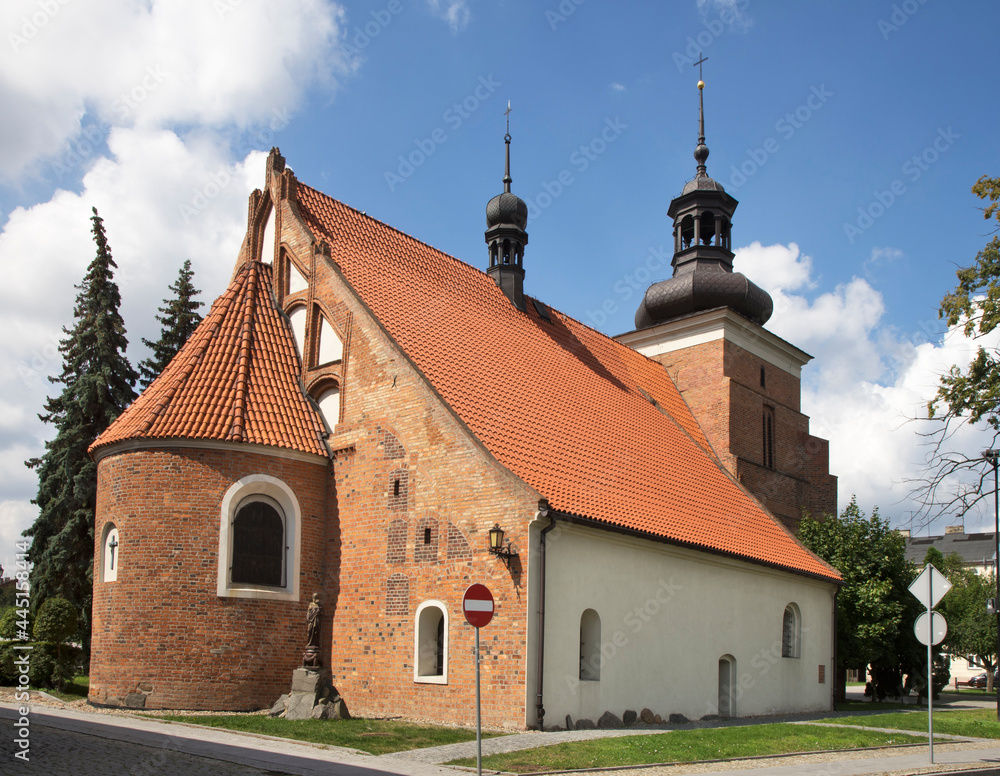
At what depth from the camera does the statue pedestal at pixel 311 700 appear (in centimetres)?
1456

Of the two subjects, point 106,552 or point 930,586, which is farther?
point 106,552

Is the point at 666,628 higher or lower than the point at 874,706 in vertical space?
higher

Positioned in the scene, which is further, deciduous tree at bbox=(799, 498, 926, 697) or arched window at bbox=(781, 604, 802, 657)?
deciduous tree at bbox=(799, 498, 926, 697)

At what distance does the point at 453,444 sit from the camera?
1520 cm

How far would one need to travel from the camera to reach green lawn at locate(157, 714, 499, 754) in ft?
39.1


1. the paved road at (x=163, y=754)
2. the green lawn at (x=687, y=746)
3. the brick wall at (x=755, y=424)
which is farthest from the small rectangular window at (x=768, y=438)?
the paved road at (x=163, y=754)

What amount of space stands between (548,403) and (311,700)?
745cm

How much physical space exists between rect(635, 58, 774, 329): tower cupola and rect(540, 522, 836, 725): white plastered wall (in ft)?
34.3

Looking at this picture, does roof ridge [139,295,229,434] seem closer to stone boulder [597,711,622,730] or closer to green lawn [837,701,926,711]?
stone boulder [597,711,622,730]

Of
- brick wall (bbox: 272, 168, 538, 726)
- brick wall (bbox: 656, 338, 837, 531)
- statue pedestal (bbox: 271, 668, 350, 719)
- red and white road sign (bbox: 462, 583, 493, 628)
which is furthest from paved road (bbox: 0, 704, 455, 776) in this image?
brick wall (bbox: 656, 338, 837, 531)

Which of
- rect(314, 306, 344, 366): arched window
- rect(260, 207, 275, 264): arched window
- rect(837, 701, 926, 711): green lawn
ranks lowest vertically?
rect(837, 701, 926, 711): green lawn

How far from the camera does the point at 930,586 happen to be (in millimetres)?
13094

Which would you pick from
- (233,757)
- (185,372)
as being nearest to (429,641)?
(233,757)

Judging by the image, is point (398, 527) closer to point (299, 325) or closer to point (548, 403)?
point (548, 403)
